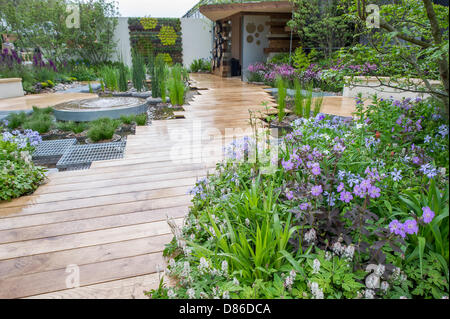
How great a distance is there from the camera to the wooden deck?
142 cm

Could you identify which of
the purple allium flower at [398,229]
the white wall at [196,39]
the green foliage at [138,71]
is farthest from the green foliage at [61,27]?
the purple allium flower at [398,229]

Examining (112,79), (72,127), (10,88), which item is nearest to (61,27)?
(10,88)

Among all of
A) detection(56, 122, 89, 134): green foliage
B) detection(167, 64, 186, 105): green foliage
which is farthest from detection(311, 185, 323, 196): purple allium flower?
detection(167, 64, 186, 105): green foliage

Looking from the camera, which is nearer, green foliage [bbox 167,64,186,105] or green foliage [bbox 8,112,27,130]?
green foliage [bbox 8,112,27,130]

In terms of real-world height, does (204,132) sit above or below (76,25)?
below

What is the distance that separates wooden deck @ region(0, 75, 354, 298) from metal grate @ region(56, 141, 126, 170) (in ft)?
0.42

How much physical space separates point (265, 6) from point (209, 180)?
6.84 m

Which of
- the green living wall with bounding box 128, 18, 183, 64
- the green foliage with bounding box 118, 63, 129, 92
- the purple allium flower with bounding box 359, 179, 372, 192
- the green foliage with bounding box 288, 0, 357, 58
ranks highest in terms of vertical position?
the green living wall with bounding box 128, 18, 183, 64

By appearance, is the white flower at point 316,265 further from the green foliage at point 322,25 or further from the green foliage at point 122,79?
the green foliage at point 322,25

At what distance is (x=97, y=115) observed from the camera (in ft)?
15.3

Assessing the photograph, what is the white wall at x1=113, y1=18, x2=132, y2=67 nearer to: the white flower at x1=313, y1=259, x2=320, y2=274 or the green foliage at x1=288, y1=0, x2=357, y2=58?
the green foliage at x1=288, y1=0, x2=357, y2=58

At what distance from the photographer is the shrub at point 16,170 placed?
2.23m

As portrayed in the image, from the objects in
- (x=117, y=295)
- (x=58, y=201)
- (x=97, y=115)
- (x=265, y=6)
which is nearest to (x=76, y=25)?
(x=265, y=6)
